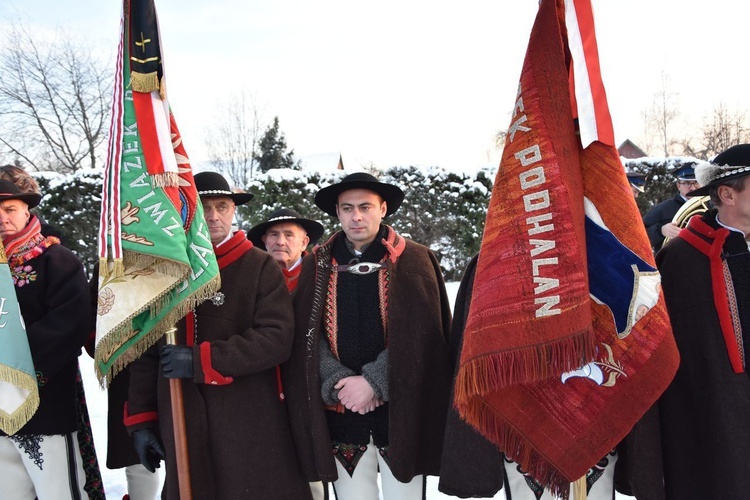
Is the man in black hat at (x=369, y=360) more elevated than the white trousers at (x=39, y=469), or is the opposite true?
the man in black hat at (x=369, y=360)

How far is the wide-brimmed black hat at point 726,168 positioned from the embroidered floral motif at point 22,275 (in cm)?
354

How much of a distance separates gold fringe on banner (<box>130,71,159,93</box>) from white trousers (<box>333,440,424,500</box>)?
2.08 meters

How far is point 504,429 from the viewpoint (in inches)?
80.7

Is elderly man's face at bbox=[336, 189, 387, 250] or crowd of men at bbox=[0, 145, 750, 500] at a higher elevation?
elderly man's face at bbox=[336, 189, 387, 250]

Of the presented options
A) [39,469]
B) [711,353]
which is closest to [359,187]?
[711,353]

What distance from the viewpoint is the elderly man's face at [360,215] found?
301cm

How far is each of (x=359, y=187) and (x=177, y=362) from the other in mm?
1267

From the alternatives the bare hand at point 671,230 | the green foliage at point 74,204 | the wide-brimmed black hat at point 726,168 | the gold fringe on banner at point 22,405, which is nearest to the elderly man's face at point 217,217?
the gold fringe on banner at point 22,405

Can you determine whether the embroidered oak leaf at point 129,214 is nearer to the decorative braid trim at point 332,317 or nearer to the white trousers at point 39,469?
the decorative braid trim at point 332,317

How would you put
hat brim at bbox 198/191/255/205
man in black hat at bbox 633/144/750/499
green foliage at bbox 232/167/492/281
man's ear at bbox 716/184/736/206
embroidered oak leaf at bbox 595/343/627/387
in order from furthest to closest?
1. green foliage at bbox 232/167/492/281
2. hat brim at bbox 198/191/255/205
3. man's ear at bbox 716/184/736/206
4. man in black hat at bbox 633/144/750/499
5. embroidered oak leaf at bbox 595/343/627/387

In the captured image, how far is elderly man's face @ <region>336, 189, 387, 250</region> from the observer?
3.01 meters

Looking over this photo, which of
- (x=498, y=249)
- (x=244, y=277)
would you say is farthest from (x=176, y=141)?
(x=498, y=249)

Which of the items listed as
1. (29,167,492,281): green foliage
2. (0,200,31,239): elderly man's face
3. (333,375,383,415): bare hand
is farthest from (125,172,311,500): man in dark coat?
(29,167,492,281): green foliage

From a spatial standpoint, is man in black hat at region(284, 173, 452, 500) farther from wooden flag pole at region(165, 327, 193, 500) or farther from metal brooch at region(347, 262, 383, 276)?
wooden flag pole at region(165, 327, 193, 500)
